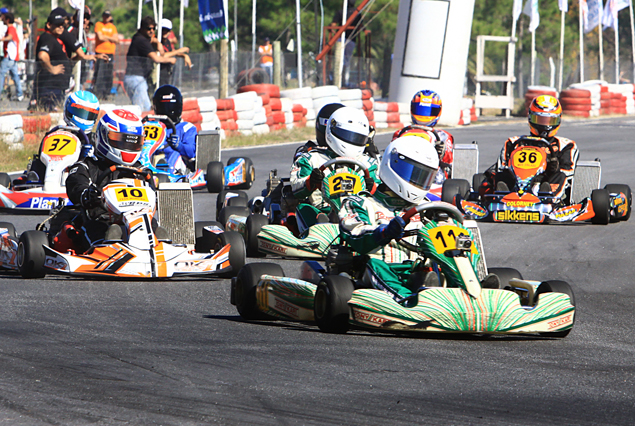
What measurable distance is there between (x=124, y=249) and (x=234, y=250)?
78cm

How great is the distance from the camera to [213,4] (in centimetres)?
2023

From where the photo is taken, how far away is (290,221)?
9.19 meters

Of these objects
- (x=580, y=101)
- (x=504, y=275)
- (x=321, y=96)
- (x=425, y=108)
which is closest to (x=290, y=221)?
(x=425, y=108)

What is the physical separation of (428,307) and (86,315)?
191 centimetres

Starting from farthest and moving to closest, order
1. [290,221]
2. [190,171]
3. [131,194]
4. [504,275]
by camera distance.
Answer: [190,171] < [290,221] < [131,194] < [504,275]

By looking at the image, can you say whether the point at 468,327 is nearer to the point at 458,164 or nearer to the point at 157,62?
the point at 458,164

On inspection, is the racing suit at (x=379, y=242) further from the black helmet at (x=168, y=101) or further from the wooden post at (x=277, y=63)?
the wooden post at (x=277, y=63)

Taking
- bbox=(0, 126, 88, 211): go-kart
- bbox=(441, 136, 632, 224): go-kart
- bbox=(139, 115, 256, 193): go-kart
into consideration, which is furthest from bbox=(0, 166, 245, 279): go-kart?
bbox=(139, 115, 256, 193): go-kart

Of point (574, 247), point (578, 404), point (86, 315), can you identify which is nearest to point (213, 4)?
point (574, 247)

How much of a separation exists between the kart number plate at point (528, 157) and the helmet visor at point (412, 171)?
5.27 m

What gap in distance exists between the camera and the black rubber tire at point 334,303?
17.8 feet

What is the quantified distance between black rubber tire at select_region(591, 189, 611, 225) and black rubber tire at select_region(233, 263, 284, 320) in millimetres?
5319

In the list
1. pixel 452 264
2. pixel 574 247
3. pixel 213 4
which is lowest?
pixel 574 247

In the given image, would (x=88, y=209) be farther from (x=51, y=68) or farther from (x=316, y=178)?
(x=51, y=68)
